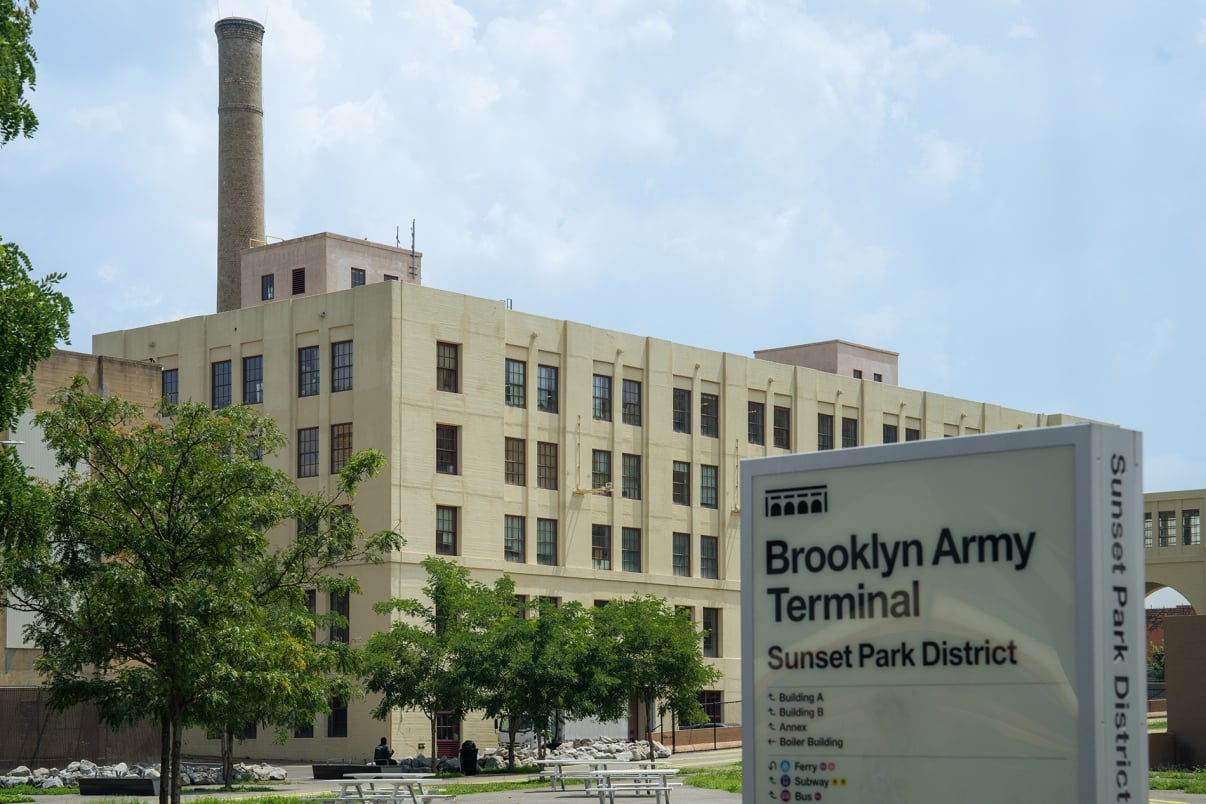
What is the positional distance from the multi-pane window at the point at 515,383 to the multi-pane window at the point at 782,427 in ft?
47.6

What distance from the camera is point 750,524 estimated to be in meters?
8.48

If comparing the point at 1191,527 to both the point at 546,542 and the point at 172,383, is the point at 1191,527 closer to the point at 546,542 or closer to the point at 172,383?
the point at 546,542

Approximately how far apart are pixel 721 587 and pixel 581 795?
3435 cm

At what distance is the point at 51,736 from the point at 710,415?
31.8 meters

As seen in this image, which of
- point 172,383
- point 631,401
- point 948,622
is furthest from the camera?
point 631,401

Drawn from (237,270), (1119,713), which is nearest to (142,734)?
(237,270)

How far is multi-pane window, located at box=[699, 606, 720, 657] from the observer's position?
68.4 metres

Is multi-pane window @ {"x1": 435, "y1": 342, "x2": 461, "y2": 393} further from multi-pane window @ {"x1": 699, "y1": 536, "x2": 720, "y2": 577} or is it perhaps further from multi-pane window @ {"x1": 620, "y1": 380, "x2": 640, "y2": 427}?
multi-pane window @ {"x1": 699, "y1": 536, "x2": 720, "y2": 577}

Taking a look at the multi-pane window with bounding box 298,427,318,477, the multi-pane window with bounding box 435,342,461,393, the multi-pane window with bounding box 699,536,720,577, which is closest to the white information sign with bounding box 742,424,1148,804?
the multi-pane window with bounding box 435,342,461,393

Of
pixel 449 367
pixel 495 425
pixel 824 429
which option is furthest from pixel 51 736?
pixel 824 429

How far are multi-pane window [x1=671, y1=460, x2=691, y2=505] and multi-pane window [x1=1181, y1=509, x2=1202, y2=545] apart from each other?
122 feet

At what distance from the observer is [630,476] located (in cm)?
6650

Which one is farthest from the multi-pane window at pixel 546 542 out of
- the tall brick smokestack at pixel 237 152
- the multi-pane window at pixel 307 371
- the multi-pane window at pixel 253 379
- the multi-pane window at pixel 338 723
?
the tall brick smokestack at pixel 237 152

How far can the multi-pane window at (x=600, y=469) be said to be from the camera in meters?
65.0
